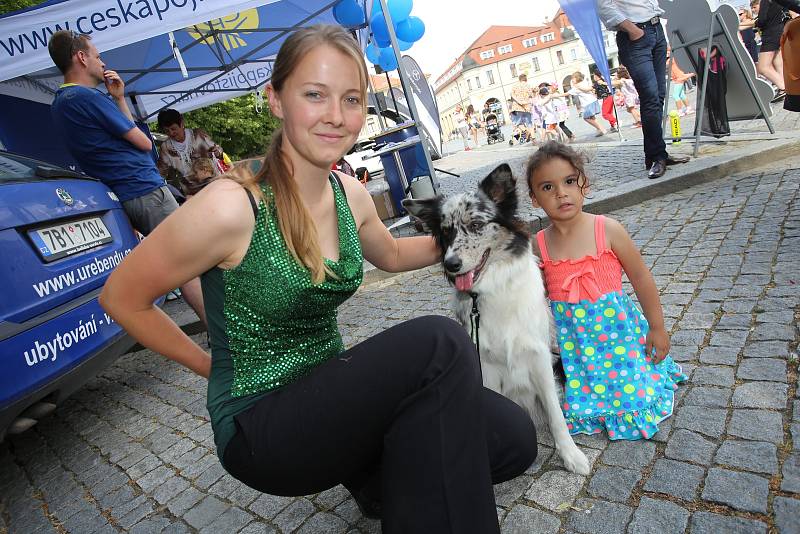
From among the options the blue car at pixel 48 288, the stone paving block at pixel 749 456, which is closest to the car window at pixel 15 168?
the blue car at pixel 48 288

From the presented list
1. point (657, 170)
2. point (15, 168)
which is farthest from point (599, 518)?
point (657, 170)

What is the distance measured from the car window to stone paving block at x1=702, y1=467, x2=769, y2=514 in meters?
3.83

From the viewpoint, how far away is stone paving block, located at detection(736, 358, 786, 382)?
7.59 feet

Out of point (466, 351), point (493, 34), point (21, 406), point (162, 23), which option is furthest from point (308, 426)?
point (493, 34)

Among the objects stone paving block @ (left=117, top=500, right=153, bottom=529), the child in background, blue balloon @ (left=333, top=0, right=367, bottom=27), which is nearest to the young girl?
stone paving block @ (left=117, top=500, right=153, bottom=529)

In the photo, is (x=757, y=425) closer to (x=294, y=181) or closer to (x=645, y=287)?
(x=645, y=287)

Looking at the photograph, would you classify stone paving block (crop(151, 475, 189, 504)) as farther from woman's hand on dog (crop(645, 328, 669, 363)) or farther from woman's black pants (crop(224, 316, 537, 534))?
woman's hand on dog (crop(645, 328, 669, 363))

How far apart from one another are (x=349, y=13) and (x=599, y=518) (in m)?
8.81

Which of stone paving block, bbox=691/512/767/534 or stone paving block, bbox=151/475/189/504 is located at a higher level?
stone paving block, bbox=151/475/189/504

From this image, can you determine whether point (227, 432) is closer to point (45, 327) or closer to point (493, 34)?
point (45, 327)

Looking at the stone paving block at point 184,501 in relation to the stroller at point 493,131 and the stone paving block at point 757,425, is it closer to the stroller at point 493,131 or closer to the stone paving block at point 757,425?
the stone paving block at point 757,425

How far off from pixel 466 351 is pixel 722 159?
6149mm

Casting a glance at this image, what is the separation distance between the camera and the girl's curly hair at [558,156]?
8.04ft

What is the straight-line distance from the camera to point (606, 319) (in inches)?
97.5
